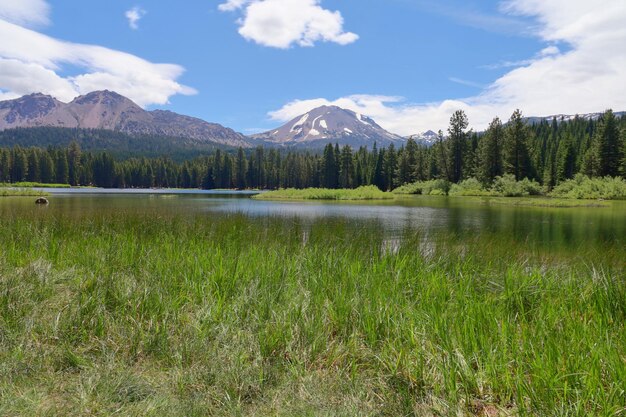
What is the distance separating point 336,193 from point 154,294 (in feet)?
195

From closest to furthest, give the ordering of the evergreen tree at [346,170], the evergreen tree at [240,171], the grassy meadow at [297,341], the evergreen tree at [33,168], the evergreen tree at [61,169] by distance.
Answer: the grassy meadow at [297,341] < the evergreen tree at [346,170] < the evergreen tree at [33,168] < the evergreen tree at [61,169] < the evergreen tree at [240,171]

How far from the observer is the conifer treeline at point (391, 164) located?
69.5m

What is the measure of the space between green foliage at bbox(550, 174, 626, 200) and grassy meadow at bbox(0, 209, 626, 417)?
62.2 meters

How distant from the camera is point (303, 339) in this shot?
4.17 meters

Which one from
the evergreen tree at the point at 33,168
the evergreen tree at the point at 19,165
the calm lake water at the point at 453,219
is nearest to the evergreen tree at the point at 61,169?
the evergreen tree at the point at 33,168

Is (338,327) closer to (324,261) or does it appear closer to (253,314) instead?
(253,314)

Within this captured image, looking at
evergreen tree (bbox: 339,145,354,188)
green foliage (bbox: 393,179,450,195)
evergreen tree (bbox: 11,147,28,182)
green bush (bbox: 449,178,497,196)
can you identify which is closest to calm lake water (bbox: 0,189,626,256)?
green bush (bbox: 449,178,497,196)

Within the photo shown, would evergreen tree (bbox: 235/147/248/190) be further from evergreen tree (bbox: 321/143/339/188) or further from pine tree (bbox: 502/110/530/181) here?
pine tree (bbox: 502/110/530/181)

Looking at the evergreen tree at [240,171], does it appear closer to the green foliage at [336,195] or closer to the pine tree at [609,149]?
the green foliage at [336,195]

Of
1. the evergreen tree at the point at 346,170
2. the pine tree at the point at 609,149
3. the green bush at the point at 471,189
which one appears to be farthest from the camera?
the evergreen tree at the point at 346,170

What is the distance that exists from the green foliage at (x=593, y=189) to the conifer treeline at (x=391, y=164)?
8.08m

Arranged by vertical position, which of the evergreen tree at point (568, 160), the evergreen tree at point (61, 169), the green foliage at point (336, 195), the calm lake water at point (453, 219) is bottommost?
the calm lake water at point (453, 219)

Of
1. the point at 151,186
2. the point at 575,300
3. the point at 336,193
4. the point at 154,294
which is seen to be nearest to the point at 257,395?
the point at 154,294

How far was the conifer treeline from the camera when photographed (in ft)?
228
